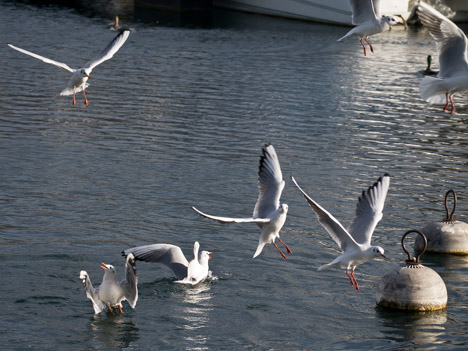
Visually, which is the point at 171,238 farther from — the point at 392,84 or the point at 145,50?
the point at 145,50

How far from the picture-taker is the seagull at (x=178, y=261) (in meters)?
16.0

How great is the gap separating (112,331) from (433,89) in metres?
8.96

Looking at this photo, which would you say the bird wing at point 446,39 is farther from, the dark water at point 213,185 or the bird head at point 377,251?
the bird head at point 377,251

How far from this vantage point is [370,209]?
590 inches

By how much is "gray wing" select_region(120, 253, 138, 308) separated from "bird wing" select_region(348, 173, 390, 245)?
3.57 m

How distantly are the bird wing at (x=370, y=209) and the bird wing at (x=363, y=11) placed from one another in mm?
7162

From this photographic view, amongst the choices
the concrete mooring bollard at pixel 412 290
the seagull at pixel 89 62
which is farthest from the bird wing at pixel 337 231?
the seagull at pixel 89 62

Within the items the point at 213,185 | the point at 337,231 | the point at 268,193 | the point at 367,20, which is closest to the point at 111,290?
the point at 268,193

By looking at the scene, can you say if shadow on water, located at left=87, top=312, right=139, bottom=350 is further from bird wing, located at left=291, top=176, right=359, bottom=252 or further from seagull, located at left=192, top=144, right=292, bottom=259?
bird wing, located at left=291, top=176, right=359, bottom=252

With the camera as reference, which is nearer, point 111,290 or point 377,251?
point 377,251

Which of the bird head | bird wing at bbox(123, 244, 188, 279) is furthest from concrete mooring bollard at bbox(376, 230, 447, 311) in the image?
bird wing at bbox(123, 244, 188, 279)

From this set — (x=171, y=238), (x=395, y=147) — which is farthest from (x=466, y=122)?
(x=171, y=238)

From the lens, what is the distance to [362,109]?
33.7m

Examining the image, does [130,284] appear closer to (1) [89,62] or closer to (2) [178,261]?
(2) [178,261]
